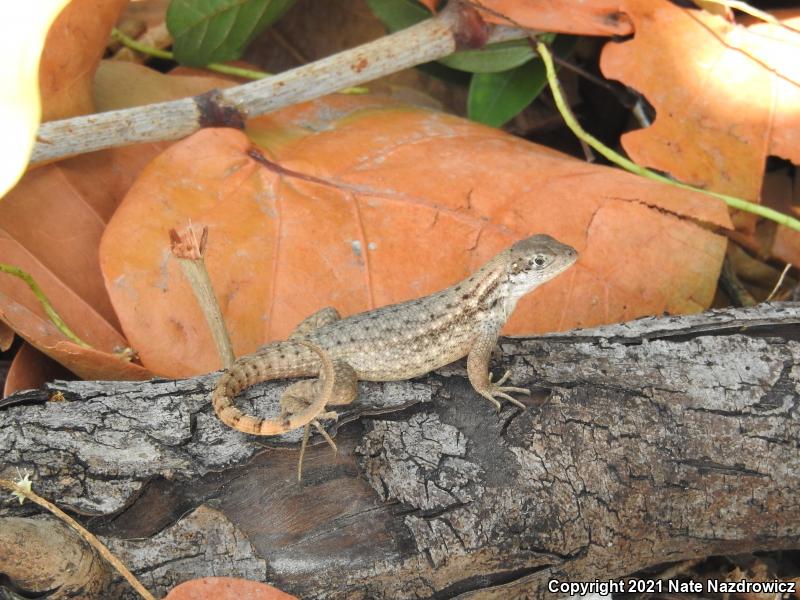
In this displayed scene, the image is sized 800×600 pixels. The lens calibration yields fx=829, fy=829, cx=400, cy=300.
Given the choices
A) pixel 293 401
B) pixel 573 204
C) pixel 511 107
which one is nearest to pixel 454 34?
pixel 511 107

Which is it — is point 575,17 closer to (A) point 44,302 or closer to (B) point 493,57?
(B) point 493,57

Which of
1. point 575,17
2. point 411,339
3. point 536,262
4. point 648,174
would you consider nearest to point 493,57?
point 575,17

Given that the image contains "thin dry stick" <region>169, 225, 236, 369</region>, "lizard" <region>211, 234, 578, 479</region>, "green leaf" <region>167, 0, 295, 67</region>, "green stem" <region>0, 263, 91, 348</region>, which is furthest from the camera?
"green leaf" <region>167, 0, 295, 67</region>

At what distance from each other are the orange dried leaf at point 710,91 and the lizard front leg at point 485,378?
4.79 ft

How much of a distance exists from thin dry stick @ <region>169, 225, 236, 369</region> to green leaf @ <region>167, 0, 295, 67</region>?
1.66 metres

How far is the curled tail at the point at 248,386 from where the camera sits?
2.68m

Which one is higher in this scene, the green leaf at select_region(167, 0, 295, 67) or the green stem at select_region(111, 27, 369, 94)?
the green leaf at select_region(167, 0, 295, 67)

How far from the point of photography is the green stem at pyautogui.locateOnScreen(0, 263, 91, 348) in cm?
341

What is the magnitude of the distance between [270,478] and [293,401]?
31cm

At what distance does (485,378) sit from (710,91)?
2037mm

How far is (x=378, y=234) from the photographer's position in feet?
12.4

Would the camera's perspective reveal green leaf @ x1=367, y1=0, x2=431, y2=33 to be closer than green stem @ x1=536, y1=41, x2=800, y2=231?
No

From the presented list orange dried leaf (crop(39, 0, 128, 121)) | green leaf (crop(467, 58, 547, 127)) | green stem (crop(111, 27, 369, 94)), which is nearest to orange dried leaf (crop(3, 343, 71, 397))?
orange dried leaf (crop(39, 0, 128, 121))

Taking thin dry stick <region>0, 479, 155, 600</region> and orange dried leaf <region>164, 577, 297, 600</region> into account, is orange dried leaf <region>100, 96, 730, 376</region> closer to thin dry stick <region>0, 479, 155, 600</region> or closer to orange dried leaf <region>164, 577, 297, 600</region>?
thin dry stick <region>0, 479, 155, 600</region>
